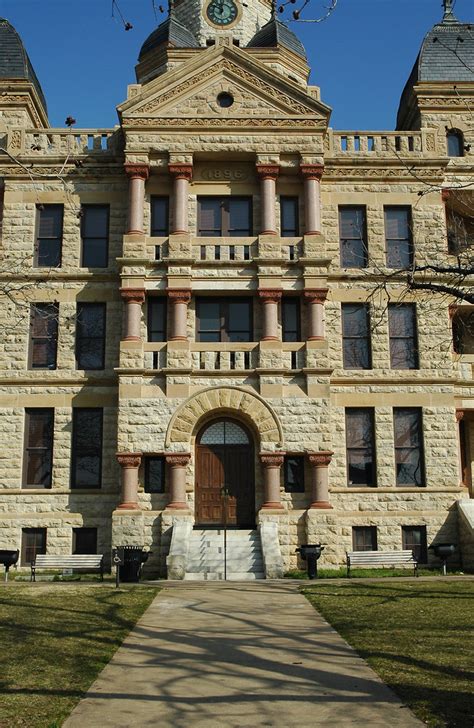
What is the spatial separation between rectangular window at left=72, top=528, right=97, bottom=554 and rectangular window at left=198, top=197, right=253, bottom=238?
1045 cm

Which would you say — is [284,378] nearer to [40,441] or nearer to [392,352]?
[392,352]

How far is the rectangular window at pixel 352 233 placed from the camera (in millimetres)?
28156

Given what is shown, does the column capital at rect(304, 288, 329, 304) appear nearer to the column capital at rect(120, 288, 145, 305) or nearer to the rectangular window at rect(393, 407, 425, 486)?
the rectangular window at rect(393, 407, 425, 486)

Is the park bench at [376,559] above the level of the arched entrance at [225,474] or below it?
below

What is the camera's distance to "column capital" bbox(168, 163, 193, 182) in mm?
26781

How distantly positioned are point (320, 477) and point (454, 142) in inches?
530

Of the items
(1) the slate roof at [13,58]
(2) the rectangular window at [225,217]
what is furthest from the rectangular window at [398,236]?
(1) the slate roof at [13,58]

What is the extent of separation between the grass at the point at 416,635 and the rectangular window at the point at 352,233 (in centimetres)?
1193

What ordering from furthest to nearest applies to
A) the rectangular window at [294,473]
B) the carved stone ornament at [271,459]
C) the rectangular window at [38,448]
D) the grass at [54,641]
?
the rectangular window at [38,448], the rectangular window at [294,473], the carved stone ornament at [271,459], the grass at [54,641]

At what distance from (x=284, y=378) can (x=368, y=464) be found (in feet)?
13.5

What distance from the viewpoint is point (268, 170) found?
26.9 metres

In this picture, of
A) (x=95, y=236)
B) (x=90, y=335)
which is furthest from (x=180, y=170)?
(x=90, y=335)

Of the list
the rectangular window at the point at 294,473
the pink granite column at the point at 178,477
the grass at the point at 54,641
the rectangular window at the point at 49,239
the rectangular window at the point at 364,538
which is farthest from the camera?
the rectangular window at the point at 49,239

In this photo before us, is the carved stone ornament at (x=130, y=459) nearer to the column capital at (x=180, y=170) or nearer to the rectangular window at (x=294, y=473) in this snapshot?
the rectangular window at (x=294, y=473)
